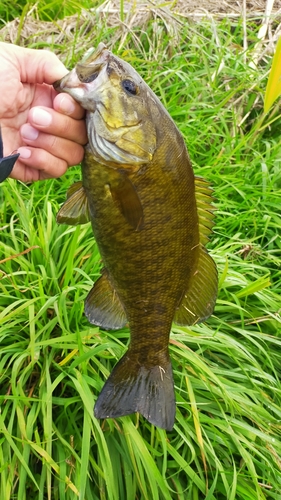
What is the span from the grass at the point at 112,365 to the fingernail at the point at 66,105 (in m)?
0.74

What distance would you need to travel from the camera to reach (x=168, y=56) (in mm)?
3559

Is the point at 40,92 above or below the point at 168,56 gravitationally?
above

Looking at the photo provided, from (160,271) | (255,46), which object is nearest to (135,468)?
(160,271)

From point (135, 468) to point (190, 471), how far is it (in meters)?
0.21

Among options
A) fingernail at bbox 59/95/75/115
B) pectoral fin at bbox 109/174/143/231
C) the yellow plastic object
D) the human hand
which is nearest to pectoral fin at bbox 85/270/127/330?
pectoral fin at bbox 109/174/143/231

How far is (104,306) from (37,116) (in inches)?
23.3

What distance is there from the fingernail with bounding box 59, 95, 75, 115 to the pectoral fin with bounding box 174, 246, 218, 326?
1.82 feet

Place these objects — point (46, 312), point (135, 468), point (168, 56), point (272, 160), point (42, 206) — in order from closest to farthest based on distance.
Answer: point (135, 468) < point (46, 312) < point (42, 206) < point (272, 160) < point (168, 56)

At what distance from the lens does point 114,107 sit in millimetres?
1301

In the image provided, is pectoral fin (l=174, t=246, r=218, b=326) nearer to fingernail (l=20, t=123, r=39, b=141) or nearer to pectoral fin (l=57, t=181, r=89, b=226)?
pectoral fin (l=57, t=181, r=89, b=226)

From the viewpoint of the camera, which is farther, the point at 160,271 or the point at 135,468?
the point at 135,468

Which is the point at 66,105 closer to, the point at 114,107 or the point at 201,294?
the point at 114,107

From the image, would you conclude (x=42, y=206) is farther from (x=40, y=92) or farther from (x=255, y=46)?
(x=255, y=46)

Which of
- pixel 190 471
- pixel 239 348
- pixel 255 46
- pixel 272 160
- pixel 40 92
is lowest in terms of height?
pixel 190 471
